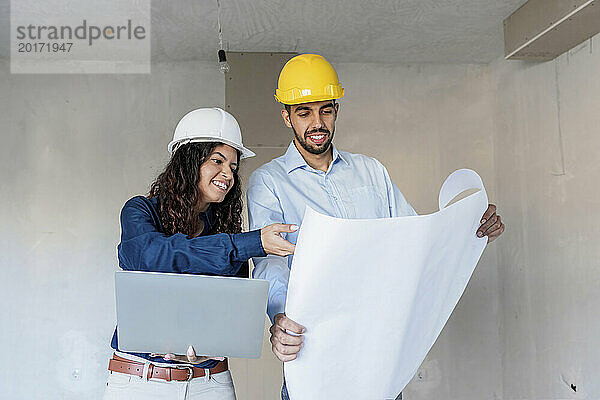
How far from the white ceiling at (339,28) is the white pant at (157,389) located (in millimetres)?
2485

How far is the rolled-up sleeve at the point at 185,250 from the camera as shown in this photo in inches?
66.4

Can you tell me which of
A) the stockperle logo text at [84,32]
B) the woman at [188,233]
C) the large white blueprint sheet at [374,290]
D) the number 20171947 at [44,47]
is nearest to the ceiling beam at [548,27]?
the large white blueprint sheet at [374,290]

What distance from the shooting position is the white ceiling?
389cm

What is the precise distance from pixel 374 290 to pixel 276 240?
0.90ft

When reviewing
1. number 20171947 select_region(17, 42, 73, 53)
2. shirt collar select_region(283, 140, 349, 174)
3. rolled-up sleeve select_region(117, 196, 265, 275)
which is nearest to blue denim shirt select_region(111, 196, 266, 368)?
rolled-up sleeve select_region(117, 196, 265, 275)

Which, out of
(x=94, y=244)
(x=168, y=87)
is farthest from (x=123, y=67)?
(x=94, y=244)

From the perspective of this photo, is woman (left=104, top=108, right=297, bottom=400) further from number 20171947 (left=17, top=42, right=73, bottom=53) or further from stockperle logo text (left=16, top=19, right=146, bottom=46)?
number 20171947 (left=17, top=42, right=73, bottom=53)

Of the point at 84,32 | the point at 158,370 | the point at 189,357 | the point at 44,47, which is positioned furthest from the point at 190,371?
the point at 44,47

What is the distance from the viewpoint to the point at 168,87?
4.84 m

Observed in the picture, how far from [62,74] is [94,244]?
4.25 feet

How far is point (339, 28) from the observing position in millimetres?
4258

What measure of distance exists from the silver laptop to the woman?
81mm

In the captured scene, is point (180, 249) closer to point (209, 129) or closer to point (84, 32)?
point (209, 129)

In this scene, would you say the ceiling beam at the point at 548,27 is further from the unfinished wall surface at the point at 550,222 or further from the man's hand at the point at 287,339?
the man's hand at the point at 287,339
